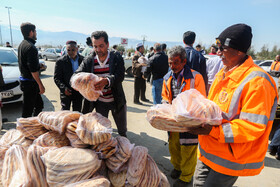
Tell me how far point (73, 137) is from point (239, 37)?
1.78 metres

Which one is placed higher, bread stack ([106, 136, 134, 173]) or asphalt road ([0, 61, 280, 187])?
bread stack ([106, 136, 134, 173])

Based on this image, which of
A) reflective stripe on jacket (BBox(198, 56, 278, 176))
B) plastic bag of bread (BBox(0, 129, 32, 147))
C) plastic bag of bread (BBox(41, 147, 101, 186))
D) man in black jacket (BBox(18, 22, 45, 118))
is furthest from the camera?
man in black jacket (BBox(18, 22, 45, 118))

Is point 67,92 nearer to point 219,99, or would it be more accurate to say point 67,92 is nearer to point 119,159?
point 119,159

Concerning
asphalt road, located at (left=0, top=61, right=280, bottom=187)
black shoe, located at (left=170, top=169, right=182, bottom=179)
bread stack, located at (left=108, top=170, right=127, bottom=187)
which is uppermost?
bread stack, located at (left=108, top=170, right=127, bottom=187)

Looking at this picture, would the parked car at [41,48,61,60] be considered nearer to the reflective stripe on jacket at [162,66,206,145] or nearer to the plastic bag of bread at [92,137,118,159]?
the reflective stripe on jacket at [162,66,206,145]

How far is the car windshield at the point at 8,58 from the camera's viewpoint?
586cm

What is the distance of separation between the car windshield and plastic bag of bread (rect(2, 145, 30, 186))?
5.56 meters

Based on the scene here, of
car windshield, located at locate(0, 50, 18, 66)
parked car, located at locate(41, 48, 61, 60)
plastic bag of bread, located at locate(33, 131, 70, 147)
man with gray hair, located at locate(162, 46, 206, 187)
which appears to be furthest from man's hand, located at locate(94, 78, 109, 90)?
parked car, located at locate(41, 48, 61, 60)

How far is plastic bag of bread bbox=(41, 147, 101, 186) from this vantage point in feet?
4.81

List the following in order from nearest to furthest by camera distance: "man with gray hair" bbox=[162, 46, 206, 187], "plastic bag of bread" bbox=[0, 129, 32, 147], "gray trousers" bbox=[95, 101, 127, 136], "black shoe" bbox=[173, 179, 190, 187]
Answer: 1. "plastic bag of bread" bbox=[0, 129, 32, 147]
2. "man with gray hair" bbox=[162, 46, 206, 187]
3. "black shoe" bbox=[173, 179, 190, 187]
4. "gray trousers" bbox=[95, 101, 127, 136]

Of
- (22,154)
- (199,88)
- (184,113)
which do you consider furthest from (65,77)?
(184,113)

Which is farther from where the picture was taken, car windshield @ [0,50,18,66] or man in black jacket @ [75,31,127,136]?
car windshield @ [0,50,18,66]

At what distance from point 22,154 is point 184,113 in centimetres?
163

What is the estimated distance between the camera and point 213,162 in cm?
151
